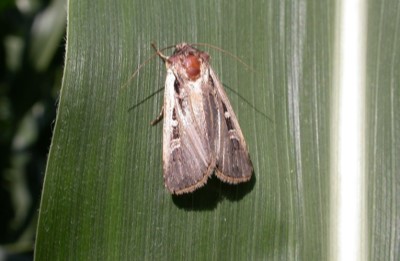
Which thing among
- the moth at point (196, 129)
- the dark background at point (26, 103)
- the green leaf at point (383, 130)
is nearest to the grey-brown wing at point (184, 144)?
the moth at point (196, 129)

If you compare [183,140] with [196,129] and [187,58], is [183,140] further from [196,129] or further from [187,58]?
[187,58]

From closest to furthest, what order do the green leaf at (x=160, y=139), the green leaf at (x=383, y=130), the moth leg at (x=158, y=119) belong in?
1. the green leaf at (x=160, y=139)
2. the green leaf at (x=383, y=130)
3. the moth leg at (x=158, y=119)

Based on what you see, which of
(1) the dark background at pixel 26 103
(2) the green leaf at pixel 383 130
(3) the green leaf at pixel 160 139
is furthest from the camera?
(1) the dark background at pixel 26 103

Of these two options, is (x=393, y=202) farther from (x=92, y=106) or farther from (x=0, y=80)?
Answer: (x=0, y=80)

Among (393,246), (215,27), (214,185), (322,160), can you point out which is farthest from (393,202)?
(215,27)

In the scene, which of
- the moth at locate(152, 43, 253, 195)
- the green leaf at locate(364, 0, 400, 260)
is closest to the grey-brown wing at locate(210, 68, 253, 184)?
Result: the moth at locate(152, 43, 253, 195)

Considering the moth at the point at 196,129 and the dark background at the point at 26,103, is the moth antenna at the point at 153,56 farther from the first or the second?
the dark background at the point at 26,103

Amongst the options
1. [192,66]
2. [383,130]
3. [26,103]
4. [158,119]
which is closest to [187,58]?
[192,66]
